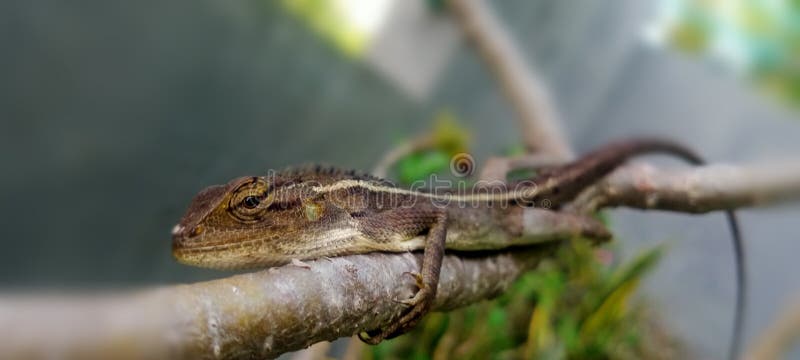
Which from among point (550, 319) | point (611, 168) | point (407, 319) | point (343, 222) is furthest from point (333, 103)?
point (407, 319)

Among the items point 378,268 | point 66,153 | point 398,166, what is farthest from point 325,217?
point 398,166

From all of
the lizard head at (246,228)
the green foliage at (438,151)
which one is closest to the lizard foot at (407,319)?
the lizard head at (246,228)

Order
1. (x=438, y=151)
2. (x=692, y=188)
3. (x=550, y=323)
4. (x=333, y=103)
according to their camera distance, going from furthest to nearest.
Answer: (x=438, y=151)
(x=333, y=103)
(x=550, y=323)
(x=692, y=188)

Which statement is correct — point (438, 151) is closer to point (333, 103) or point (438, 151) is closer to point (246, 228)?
point (333, 103)

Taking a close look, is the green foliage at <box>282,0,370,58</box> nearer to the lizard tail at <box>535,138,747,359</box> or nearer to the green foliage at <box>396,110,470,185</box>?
the green foliage at <box>396,110,470,185</box>

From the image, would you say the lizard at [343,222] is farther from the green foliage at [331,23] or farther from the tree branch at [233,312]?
the green foliage at [331,23]

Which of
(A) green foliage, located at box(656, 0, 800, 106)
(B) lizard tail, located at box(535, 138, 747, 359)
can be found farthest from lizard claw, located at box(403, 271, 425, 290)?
(A) green foliage, located at box(656, 0, 800, 106)

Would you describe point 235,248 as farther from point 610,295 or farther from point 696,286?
point 696,286
